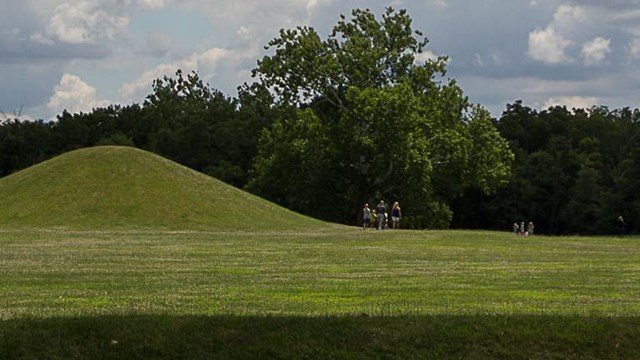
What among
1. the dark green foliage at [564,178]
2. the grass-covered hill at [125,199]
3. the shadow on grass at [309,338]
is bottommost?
the shadow on grass at [309,338]

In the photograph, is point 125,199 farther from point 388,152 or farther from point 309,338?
point 309,338

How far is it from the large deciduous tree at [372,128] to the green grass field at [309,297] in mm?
25570

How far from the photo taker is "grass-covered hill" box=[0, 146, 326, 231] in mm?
60969

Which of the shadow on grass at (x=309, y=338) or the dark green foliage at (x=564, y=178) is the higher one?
the dark green foliage at (x=564, y=178)

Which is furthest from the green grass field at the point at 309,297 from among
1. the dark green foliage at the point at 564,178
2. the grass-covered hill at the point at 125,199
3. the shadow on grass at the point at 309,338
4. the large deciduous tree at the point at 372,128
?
the dark green foliage at the point at 564,178

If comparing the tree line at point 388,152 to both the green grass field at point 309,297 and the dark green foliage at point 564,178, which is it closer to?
the dark green foliage at point 564,178

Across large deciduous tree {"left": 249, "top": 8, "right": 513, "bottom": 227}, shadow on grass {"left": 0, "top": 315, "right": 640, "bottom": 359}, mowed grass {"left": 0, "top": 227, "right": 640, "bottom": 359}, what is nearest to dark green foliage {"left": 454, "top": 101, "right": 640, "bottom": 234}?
large deciduous tree {"left": 249, "top": 8, "right": 513, "bottom": 227}

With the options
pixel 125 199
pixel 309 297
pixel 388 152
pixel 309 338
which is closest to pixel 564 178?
pixel 388 152

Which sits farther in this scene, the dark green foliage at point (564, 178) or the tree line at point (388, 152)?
the dark green foliage at point (564, 178)

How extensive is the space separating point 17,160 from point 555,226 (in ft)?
222

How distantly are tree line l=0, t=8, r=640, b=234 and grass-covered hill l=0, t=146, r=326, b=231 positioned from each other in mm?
12897

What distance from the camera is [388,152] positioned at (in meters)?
79.7

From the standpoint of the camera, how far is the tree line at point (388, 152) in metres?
80.3

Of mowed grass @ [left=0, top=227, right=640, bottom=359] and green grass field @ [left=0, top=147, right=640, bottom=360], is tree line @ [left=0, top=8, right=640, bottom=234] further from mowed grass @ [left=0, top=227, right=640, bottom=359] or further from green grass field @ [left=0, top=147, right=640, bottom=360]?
mowed grass @ [left=0, top=227, right=640, bottom=359]
